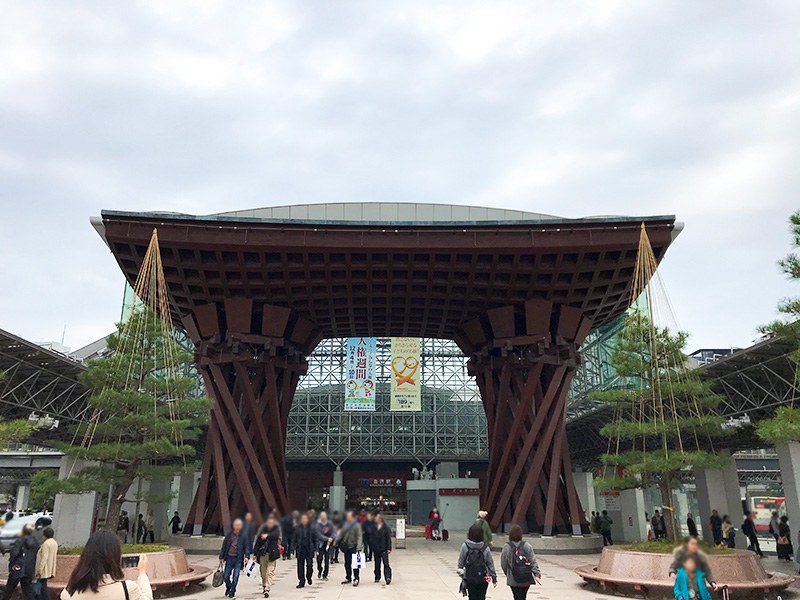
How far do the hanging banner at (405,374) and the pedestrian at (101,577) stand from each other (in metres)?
33.8

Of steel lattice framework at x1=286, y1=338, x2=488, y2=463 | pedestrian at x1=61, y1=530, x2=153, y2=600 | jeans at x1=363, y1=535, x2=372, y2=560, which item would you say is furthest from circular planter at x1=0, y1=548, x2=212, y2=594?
steel lattice framework at x1=286, y1=338, x2=488, y2=463

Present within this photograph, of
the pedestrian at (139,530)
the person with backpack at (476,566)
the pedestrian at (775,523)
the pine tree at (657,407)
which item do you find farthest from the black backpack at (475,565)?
the pedestrian at (139,530)

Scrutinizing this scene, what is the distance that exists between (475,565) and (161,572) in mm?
8839

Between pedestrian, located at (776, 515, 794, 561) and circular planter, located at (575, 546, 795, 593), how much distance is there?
34.1 ft

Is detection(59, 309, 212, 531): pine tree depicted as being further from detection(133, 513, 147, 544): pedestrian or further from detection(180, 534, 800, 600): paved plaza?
detection(133, 513, 147, 544): pedestrian

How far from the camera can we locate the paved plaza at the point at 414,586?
43.5 ft

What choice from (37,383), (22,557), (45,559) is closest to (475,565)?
(45,559)

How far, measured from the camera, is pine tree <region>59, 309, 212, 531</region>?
15625mm

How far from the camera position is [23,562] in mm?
10625

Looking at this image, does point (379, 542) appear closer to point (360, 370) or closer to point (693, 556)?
point (693, 556)

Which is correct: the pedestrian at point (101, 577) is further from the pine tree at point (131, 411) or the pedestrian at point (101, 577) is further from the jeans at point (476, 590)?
the pine tree at point (131, 411)

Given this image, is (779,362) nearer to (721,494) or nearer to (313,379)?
(721,494)

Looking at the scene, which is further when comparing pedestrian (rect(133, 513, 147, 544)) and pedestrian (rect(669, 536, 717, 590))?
pedestrian (rect(133, 513, 147, 544))

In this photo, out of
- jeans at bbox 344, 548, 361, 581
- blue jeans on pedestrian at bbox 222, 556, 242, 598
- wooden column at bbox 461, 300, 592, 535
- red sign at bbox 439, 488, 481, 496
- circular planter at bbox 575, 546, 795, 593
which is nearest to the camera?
blue jeans on pedestrian at bbox 222, 556, 242, 598
